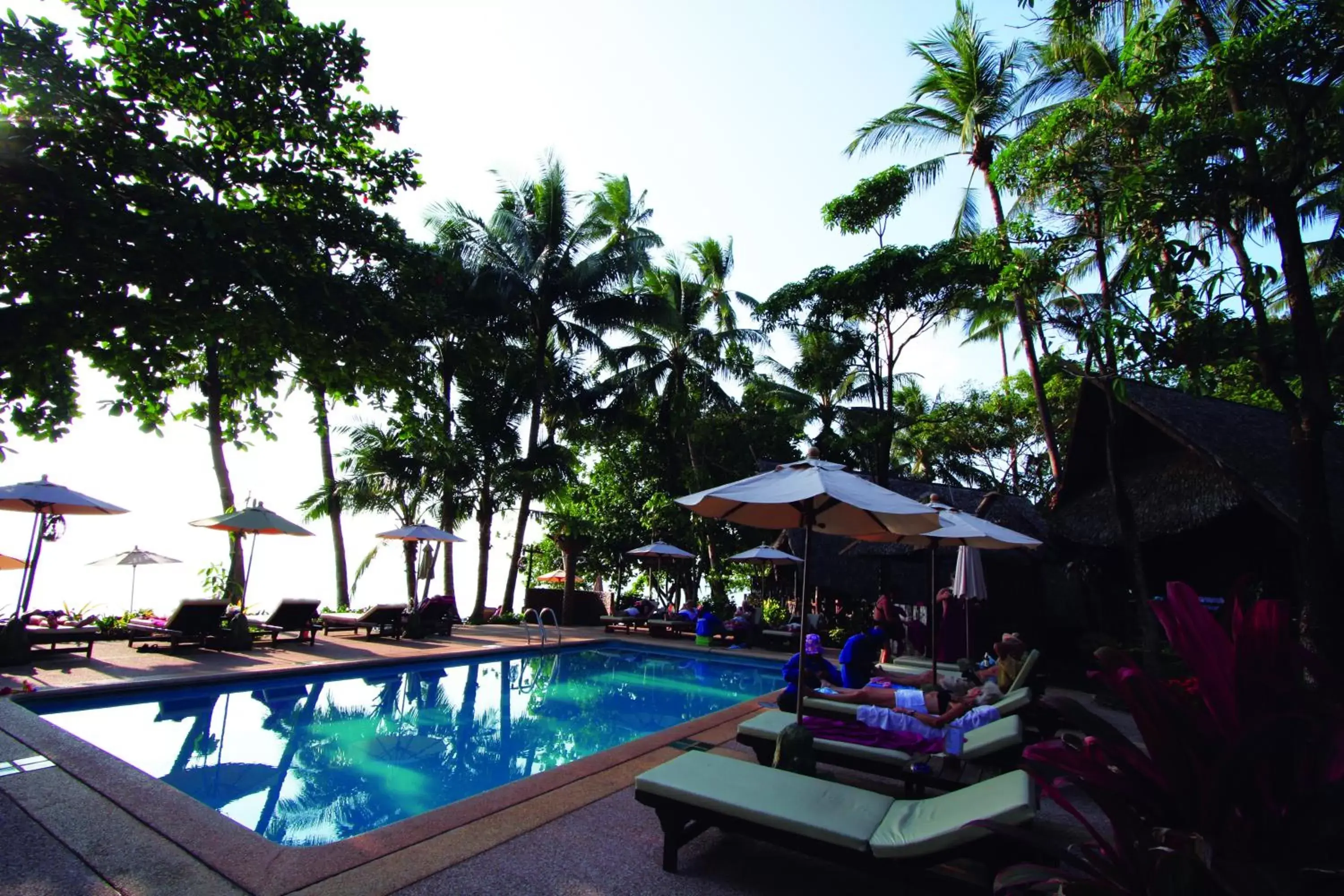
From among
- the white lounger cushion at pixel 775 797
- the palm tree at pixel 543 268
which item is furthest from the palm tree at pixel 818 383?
the white lounger cushion at pixel 775 797

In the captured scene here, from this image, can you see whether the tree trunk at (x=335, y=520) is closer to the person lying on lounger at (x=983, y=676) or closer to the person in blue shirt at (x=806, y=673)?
the person in blue shirt at (x=806, y=673)

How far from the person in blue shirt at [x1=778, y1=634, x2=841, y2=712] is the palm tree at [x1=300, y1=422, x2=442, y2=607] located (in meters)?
12.5

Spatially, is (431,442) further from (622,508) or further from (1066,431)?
(1066,431)

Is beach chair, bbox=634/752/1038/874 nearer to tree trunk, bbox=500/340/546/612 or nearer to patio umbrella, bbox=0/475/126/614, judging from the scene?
patio umbrella, bbox=0/475/126/614

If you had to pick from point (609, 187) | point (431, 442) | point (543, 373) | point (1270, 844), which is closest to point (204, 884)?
point (1270, 844)

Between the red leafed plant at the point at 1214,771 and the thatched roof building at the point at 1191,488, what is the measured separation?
7820 millimetres

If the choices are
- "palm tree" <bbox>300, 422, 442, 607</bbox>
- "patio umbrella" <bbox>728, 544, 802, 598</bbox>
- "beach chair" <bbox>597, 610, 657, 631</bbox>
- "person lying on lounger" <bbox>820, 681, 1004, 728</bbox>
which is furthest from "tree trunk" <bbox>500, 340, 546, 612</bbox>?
"person lying on lounger" <bbox>820, 681, 1004, 728</bbox>

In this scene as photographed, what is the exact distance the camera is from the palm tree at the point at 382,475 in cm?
1769

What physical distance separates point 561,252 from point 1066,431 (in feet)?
54.2

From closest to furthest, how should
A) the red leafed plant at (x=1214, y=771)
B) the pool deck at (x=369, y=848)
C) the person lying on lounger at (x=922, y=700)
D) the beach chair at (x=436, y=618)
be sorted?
the red leafed plant at (x=1214, y=771) → the pool deck at (x=369, y=848) → the person lying on lounger at (x=922, y=700) → the beach chair at (x=436, y=618)

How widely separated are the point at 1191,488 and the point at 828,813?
9.76 metres

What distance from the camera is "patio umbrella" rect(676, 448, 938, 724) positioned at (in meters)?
4.45

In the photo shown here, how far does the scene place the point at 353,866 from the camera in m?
3.20

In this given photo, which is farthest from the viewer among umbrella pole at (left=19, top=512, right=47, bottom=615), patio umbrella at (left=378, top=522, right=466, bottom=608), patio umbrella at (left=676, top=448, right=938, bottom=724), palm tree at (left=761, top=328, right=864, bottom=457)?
palm tree at (left=761, top=328, right=864, bottom=457)
